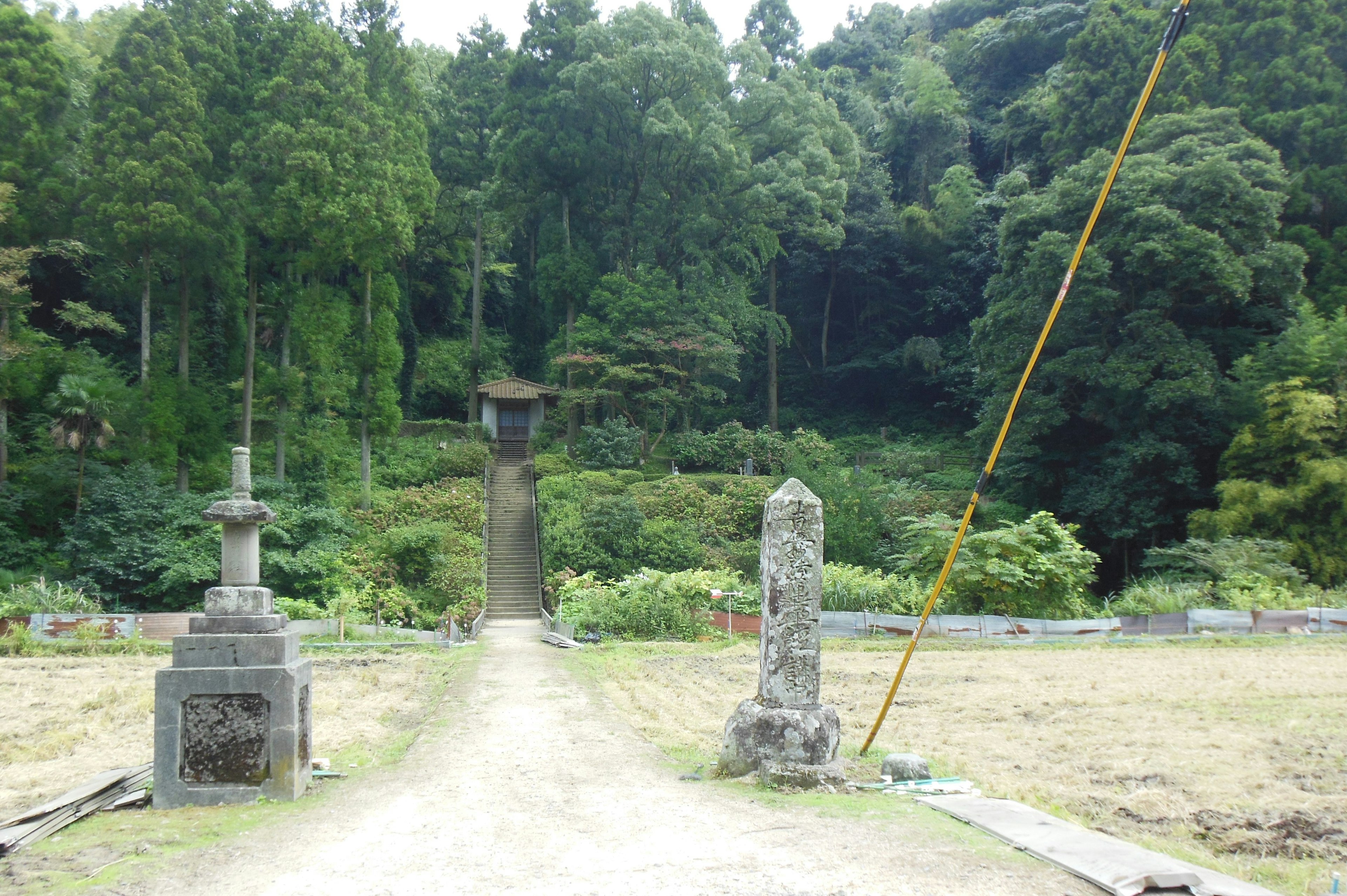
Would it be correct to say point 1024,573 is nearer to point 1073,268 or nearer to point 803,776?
point 803,776

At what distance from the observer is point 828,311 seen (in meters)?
41.4

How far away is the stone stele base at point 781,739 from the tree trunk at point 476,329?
3079 centimetres

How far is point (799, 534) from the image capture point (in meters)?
8.00

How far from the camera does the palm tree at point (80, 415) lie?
21.0m

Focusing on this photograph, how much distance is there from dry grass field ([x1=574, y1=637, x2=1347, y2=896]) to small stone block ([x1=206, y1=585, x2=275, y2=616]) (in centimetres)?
402

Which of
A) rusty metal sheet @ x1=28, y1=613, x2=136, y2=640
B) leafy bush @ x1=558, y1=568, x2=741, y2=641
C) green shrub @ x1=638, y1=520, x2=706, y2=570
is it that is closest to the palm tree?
rusty metal sheet @ x1=28, y1=613, x2=136, y2=640

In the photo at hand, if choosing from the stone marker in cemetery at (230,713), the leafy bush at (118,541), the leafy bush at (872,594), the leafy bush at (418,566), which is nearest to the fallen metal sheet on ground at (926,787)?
the stone marker in cemetery at (230,713)

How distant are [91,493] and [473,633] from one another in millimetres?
9576

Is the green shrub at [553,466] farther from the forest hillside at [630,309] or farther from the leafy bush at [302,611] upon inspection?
the leafy bush at [302,611]

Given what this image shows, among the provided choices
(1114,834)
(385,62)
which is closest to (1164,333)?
(1114,834)

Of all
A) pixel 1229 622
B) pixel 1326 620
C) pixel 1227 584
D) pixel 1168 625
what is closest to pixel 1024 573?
pixel 1168 625

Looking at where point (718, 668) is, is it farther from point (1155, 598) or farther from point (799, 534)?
point (1155, 598)

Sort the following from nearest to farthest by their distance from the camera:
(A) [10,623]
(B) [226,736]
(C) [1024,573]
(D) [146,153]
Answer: (B) [226,736] → (A) [10,623] → (C) [1024,573] → (D) [146,153]

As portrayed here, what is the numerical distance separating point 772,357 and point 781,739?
31643 millimetres
